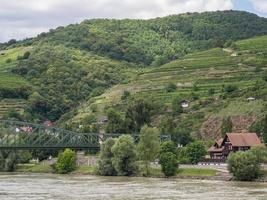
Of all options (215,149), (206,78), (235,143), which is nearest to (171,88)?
(206,78)

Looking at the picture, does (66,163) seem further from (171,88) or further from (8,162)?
(171,88)

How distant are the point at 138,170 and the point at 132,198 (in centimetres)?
3610

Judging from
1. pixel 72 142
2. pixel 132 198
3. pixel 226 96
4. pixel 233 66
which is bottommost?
pixel 132 198

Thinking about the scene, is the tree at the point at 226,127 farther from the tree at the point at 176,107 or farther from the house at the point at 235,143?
the tree at the point at 176,107

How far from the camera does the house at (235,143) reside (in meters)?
98.8

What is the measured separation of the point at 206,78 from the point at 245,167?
75915 mm

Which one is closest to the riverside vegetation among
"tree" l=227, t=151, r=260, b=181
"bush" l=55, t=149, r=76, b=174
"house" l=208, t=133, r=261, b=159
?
"house" l=208, t=133, r=261, b=159

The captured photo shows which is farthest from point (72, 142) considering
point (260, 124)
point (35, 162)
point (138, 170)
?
point (260, 124)

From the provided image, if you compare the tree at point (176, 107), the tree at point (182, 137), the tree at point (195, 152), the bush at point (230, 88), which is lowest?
the tree at point (195, 152)

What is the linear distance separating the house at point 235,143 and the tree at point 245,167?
1902 cm

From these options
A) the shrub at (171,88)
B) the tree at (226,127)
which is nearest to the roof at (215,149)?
the tree at (226,127)

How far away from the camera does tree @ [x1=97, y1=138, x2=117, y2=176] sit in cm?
9525

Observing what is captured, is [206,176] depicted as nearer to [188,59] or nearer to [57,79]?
[188,59]

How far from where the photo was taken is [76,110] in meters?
170
